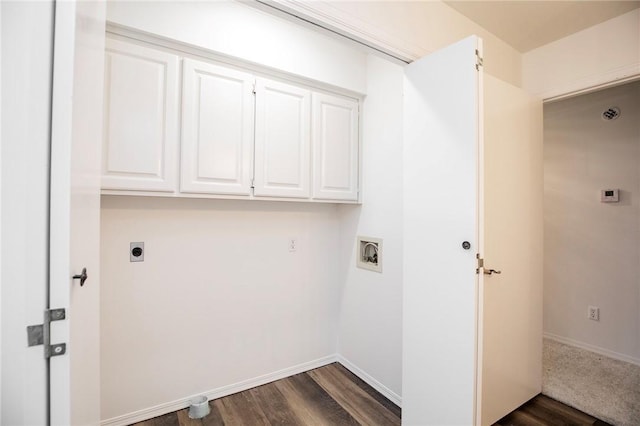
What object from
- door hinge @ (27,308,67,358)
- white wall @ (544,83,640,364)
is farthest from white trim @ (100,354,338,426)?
white wall @ (544,83,640,364)

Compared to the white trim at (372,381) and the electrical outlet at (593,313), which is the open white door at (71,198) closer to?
the white trim at (372,381)

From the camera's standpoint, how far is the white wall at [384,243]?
215cm

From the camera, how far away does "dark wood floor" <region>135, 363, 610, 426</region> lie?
187 centimetres

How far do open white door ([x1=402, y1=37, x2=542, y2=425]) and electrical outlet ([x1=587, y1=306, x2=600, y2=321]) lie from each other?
4.09ft

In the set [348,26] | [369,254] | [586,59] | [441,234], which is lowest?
[369,254]

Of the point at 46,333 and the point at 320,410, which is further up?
the point at 46,333

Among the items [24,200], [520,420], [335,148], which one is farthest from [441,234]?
[24,200]

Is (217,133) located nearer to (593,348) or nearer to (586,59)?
(586,59)

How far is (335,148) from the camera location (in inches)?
94.6

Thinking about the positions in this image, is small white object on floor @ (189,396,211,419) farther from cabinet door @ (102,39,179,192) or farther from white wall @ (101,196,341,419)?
cabinet door @ (102,39,179,192)

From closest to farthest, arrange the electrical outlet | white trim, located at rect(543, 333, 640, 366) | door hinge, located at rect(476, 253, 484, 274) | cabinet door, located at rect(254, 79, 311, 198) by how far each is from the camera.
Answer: door hinge, located at rect(476, 253, 484, 274) → cabinet door, located at rect(254, 79, 311, 198) → white trim, located at rect(543, 333, 640, 366) → the electrical outlet

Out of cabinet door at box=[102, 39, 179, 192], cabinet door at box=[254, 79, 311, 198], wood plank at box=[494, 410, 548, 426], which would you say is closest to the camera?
cabinet door at box=[102, 39, 179, 192]

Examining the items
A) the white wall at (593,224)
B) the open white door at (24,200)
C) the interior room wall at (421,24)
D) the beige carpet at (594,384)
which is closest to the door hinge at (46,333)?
the open white door at (24,200)

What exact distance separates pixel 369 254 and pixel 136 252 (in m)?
1.64
